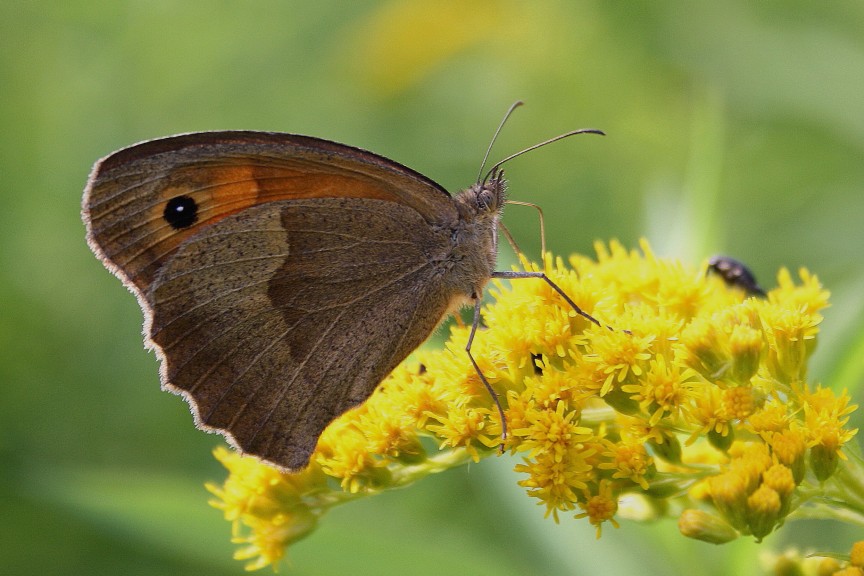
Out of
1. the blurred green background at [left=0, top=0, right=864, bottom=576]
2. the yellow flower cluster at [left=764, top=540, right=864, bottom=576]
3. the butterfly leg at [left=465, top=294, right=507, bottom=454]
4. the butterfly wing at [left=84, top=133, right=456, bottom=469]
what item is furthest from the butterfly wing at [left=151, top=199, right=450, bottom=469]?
the yellow flower cluster at [left=764, top=540, right=864, bottom=576]

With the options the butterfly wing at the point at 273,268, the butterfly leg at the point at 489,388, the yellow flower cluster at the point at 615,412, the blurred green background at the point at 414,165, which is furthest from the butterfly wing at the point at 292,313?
the blurred green background at the point at 414,165

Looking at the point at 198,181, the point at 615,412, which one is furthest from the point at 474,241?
the point at 198,181

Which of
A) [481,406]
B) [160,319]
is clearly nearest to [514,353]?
[481,406]

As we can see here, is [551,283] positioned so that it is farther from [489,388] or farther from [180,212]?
[180,212]

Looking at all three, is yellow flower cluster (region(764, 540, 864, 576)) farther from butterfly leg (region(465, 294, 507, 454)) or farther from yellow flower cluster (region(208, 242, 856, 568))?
butterfly leg (region(465, 294, 507, 454))

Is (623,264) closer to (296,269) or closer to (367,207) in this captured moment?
(367,207)

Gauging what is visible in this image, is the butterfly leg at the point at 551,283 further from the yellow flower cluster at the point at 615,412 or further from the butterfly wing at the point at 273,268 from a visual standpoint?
the butterfly wing at the point at 273,268
